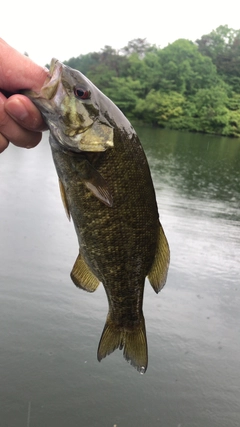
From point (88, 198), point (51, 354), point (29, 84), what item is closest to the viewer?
point (29, 84)

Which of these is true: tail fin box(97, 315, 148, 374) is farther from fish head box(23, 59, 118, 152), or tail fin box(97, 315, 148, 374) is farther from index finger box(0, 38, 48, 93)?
index finger box(0, 38, 48, 93)

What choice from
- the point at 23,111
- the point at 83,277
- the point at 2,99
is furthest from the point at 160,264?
the point at 2,99

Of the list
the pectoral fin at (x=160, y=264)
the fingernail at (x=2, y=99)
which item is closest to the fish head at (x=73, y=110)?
the fingernail at (x=2, y=99)

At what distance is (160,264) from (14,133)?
3.51 feet

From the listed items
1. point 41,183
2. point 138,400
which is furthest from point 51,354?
point 41,183

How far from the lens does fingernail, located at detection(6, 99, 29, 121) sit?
182 centimetres

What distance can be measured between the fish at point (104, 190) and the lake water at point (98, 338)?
112 inches

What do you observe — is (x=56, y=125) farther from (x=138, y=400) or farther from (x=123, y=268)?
(x=138, y=400)

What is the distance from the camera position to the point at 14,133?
2020 mm

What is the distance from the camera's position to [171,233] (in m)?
10.2

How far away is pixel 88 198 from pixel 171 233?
8.36m

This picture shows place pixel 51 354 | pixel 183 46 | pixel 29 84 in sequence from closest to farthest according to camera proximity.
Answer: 1. pixel 29 84
2. pixel 51 354
3. pixel 183 46

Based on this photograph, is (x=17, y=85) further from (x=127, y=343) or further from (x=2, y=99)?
(x=127, y=343)

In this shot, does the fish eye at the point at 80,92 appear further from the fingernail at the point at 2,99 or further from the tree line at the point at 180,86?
the tree line at the point at 180,86
